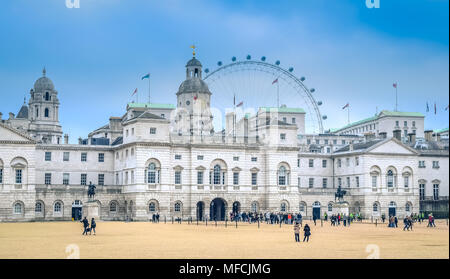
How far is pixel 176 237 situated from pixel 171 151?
38.5 meters

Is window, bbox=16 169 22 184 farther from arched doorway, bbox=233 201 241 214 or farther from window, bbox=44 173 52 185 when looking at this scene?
arched doorway, bbox=233 201 241 214

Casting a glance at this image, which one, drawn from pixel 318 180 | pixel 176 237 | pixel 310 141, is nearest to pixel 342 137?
pixel 310 141

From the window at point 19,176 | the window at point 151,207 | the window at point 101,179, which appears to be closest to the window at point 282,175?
the window at point 151,207

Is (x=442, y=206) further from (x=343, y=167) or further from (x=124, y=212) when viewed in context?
(x=124, y=212)

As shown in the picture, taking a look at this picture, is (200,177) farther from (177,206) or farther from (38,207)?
(38,207)

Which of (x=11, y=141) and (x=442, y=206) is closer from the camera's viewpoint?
(x=11, y=141)

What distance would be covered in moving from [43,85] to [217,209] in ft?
185

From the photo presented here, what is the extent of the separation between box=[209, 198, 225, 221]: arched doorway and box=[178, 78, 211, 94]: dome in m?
19.1

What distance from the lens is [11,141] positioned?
3169 inches

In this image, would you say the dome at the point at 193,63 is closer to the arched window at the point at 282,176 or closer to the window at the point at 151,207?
the arched window at the point at 282,176

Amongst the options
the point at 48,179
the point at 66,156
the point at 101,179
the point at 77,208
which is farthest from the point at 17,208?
the point at 101,179

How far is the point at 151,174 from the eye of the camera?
279 ft

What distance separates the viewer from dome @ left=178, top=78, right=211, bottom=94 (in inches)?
4038
